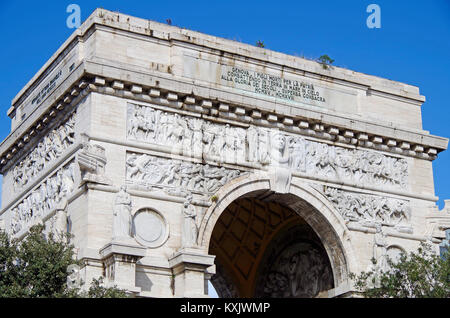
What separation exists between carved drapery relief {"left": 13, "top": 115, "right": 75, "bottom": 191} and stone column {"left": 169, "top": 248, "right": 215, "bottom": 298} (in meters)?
4.69

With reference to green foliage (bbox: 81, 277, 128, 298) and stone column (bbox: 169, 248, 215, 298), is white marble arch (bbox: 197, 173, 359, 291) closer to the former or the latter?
stone column (bbox: 169, 248, 215, 298)

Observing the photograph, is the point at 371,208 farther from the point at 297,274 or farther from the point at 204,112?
the point at 204,112

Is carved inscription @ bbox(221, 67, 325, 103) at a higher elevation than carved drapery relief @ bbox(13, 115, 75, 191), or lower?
higher

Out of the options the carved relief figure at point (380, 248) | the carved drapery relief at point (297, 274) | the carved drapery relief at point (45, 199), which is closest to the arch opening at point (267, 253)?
the carved drapery relief at point (297, 274)

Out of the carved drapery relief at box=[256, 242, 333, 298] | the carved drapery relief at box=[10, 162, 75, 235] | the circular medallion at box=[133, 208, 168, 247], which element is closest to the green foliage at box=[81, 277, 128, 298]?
the circular medallion at box=[133, 208, 168, 247]

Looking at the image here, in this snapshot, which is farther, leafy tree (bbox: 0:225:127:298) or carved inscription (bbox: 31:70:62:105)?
carved inscription (bbox: 31:70:62:105)

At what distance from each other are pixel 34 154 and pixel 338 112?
9.72 m

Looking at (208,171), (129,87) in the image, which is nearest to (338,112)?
(208,171)

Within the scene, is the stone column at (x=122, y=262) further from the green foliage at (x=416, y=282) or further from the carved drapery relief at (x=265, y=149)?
the green foliage at (x=416, y=282)

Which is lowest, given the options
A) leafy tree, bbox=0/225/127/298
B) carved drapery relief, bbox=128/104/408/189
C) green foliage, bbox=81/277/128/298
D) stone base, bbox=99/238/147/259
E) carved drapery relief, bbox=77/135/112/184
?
green foliage, bbox=81/277/128/298

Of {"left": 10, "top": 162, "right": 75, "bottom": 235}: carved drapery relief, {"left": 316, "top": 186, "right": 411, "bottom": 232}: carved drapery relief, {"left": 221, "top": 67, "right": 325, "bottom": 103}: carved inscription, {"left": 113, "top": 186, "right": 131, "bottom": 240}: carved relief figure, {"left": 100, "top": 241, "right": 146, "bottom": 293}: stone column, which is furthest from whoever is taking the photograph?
{"left": 316, "top": 186, "right": 411, "bottom": 232}: carved drapery relief

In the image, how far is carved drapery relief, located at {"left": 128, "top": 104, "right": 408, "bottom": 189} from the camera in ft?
88.1

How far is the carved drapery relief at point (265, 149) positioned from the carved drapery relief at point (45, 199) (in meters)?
2.23

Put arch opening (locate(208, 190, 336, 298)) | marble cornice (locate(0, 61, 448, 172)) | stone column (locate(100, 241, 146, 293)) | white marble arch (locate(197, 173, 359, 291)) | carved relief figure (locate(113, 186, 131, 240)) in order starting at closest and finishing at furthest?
1. stone column (locate(100, 241, 146, 293))
2. carved relief figure (locate(113, 186, 131, 240))
3. marble cornice (locate(0, 61, 448, 172))
4. white marble arch (locate(197, 173, 359, 291))
5. arch opening (locate(208, 190, 336, 298))
